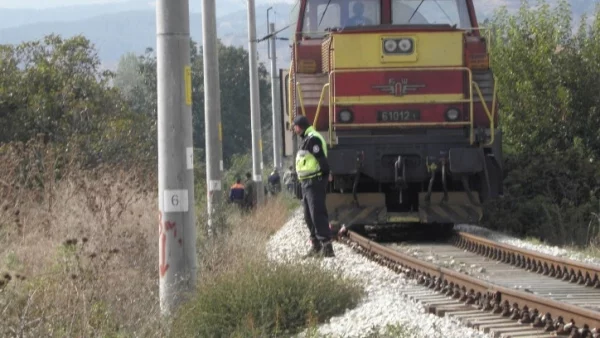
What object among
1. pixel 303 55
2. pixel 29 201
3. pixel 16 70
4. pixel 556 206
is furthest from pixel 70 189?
pixel 16 70

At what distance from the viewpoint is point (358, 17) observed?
16.3 meters

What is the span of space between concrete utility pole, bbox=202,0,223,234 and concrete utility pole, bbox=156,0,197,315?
28.6 ft

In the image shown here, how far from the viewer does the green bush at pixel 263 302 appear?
855cm

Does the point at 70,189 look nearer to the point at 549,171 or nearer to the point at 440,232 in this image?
the point at 440,232

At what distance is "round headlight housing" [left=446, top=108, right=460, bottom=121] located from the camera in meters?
A: 15.3

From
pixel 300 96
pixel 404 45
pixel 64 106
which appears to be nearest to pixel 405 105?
pixel 404 45

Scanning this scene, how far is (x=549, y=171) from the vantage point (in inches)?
809

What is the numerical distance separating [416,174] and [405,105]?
39.5 inches

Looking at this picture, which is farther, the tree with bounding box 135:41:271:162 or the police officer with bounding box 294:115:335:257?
the tree with bounding box 135:41:271:162

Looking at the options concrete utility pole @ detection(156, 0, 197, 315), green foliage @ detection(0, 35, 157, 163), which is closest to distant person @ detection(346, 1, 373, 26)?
green foliage @ detection(0, 35, 157, 163)

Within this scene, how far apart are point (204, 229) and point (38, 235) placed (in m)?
3.46

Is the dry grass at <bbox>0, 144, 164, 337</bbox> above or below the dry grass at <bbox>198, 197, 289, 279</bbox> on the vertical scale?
above

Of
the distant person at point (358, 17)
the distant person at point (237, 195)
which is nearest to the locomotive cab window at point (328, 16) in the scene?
the distant person at point (358, 17)

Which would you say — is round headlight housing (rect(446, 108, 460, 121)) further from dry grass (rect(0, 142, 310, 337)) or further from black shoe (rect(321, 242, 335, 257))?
dry grass (rect(0, 142, 310, 337))
